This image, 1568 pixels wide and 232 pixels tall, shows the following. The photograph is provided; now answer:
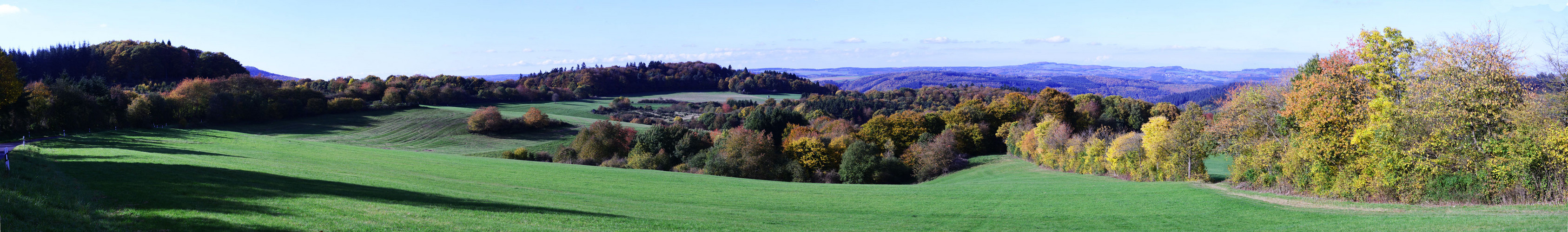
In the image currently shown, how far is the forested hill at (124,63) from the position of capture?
110938mm

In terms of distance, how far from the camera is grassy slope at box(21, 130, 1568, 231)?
15250mm

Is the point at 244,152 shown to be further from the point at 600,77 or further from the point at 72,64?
the point at 600,77

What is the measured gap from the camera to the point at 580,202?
907 inches

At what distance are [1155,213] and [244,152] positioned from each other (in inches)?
1596

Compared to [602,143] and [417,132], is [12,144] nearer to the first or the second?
[602,143]

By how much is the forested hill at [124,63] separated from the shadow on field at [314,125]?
28017 mm

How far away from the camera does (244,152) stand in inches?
1356

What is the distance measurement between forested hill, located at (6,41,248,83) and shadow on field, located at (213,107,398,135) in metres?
28.0

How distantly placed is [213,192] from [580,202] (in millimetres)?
9379

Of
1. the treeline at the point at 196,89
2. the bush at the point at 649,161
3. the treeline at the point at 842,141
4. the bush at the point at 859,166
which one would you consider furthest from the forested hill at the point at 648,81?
the bush at the point at 859,166

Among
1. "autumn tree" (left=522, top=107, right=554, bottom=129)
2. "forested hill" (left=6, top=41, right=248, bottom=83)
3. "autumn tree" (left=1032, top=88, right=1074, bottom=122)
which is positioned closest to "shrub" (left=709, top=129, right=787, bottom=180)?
"autumn tree" (left=522, top=107, right=554, bottom=129)

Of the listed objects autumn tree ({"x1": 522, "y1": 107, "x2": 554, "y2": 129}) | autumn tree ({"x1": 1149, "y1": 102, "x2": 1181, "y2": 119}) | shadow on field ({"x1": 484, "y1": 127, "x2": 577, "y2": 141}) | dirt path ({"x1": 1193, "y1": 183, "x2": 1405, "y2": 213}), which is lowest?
shadow on field ({"x1": 484, "y1": 127, "x2": 577, "y2": 141})

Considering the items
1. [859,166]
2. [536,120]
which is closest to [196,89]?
[536,120]

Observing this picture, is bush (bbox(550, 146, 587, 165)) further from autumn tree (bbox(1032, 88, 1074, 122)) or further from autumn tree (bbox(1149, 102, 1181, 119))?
autumn tree (bbox(1149, 102, 1181, 119))
